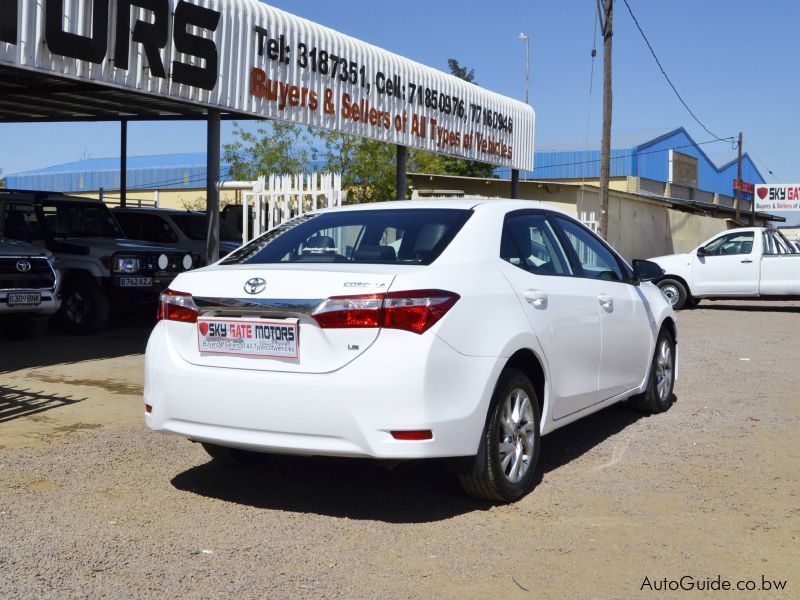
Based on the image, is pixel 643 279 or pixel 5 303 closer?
pixel 643 279

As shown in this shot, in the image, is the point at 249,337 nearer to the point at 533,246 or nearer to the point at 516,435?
the point at 516,435

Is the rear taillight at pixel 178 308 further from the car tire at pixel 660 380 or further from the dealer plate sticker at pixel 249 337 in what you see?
the car tire at pixel 660 380

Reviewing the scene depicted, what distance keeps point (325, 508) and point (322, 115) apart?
10093 millimetres

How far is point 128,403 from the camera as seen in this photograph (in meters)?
8.34

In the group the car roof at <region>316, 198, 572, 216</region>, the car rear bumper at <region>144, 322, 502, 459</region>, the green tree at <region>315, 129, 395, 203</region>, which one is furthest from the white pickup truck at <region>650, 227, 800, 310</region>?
the green tree at <region>315, 129, 395, 203</region>

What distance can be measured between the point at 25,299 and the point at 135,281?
2204 millimetres

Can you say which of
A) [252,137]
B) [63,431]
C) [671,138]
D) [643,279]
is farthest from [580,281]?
[671,138]

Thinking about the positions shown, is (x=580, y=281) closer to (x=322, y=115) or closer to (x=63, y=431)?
(x=63, y=431)

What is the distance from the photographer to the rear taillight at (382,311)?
4652mm

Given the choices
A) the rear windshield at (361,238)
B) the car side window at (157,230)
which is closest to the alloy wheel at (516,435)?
the rear windshield at (361,238)

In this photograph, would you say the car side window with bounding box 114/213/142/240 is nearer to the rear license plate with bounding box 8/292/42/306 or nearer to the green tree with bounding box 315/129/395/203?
the rear license plate with bounding box 8/292/42/306

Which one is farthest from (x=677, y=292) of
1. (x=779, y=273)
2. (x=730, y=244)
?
(x=779, y=273)

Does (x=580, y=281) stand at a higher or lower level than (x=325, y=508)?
higher

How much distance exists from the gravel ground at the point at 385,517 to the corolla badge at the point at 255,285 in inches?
45.3
